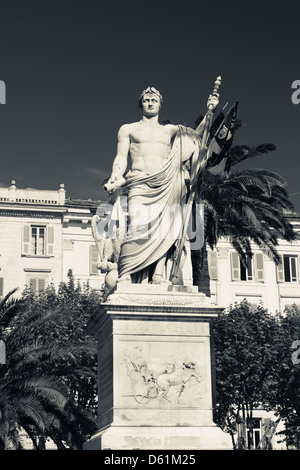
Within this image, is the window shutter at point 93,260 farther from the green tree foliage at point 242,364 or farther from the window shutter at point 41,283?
the green tree foliage at point 242,364

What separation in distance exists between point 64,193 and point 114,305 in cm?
4295

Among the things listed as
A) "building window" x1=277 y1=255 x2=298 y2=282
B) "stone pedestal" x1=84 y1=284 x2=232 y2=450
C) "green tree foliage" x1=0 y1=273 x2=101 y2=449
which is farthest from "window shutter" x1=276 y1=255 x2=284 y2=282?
"stone pedestal" x1=84 y1=284 x2=232 y2=450

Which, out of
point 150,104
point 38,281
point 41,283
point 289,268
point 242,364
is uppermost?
point 289,268

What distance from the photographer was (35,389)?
22.1 m

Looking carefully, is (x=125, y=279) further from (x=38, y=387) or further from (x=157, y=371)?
(x=38, y=387)

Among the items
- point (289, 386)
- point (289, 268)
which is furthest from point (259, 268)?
point (289, 386)

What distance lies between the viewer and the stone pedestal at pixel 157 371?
43.6 feet

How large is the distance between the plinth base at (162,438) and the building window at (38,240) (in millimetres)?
42341

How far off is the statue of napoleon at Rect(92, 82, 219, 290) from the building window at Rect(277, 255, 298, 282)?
44641 millimetres

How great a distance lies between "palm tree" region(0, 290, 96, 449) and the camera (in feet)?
71.6

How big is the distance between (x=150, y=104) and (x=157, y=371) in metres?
5.00

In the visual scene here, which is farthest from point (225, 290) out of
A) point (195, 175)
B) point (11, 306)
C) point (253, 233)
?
point (195, 175)

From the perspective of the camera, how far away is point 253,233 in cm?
2878

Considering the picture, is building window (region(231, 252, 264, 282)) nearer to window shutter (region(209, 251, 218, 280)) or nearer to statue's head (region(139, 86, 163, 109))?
window shutter (region(209, 251, 218, 280))
